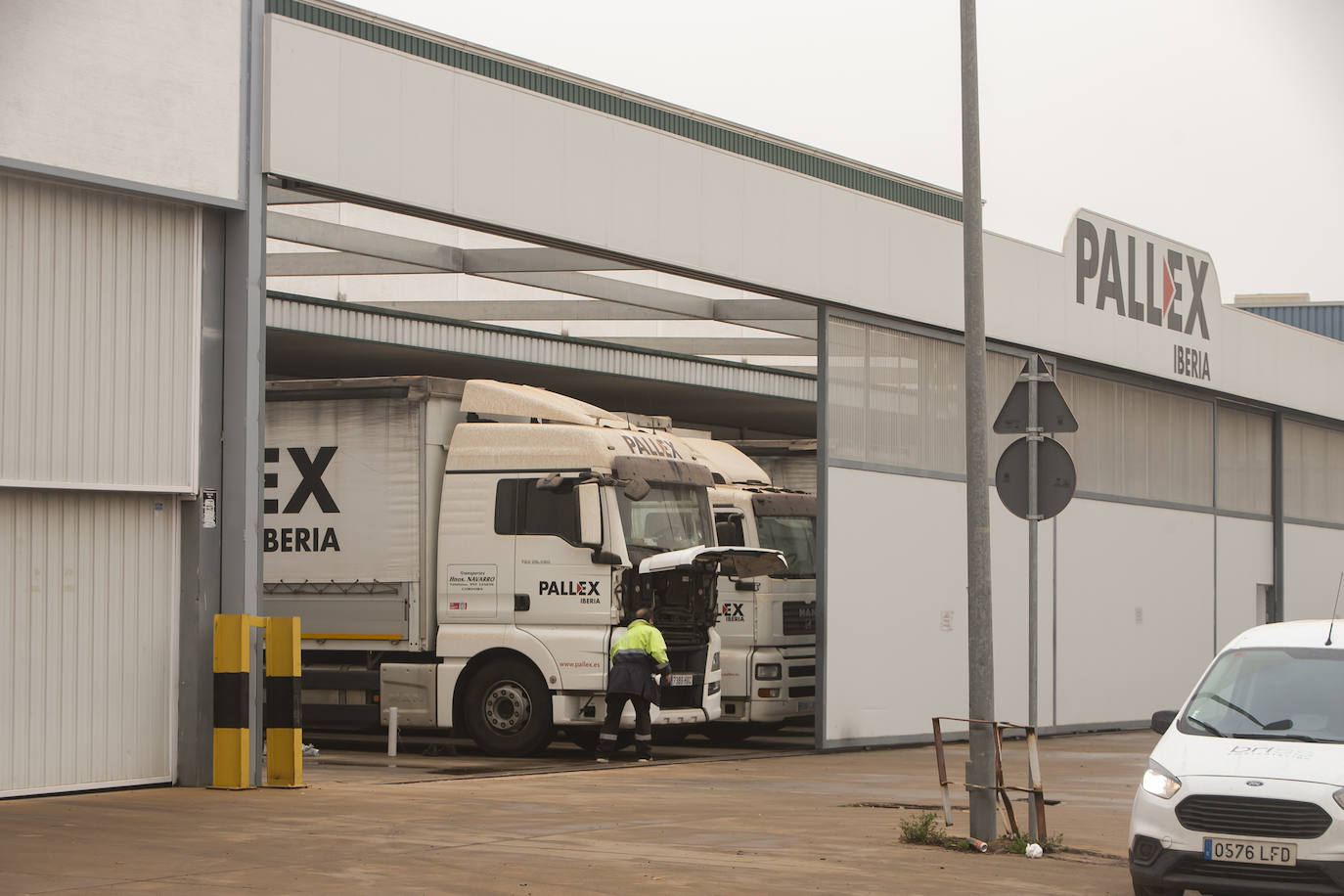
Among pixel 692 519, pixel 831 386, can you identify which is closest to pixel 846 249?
pixel 831 386

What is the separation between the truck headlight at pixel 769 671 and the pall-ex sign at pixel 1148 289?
25.6ft

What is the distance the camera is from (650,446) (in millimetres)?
18281

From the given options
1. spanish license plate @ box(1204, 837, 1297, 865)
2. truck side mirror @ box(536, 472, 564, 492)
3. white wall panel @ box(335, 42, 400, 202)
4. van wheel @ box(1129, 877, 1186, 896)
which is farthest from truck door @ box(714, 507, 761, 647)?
spanish license plate @ box(1204, 837, 1297, 865)

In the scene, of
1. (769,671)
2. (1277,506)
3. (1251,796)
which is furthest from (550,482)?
(1277,506)

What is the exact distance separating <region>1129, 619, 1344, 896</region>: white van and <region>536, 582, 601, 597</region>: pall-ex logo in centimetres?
842

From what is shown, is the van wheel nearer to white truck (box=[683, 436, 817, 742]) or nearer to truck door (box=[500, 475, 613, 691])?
truck door (box=[500, 475, 613, 691])

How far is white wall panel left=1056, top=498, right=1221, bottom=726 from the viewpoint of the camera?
23580 mm

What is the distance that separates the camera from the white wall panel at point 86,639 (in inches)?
468

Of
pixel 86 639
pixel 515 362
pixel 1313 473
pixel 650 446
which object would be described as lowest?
pixel 86 639

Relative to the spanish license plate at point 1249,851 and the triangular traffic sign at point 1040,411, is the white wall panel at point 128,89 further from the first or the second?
the spanish license plate at point 1249,851

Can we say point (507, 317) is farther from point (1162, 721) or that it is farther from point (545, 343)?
point (1162, 721)

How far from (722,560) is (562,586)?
1768 mm

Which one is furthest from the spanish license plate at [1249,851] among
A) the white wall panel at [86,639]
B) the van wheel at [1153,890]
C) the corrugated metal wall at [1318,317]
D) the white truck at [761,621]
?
the corrugated metal wall at [1318,317]

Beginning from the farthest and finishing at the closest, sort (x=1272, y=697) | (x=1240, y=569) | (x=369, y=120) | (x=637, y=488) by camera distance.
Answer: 1. (x=1240, y=569)
2. (x=637, y=488)
3. (x=369, y=120)
4. (x=1272, y=697)
